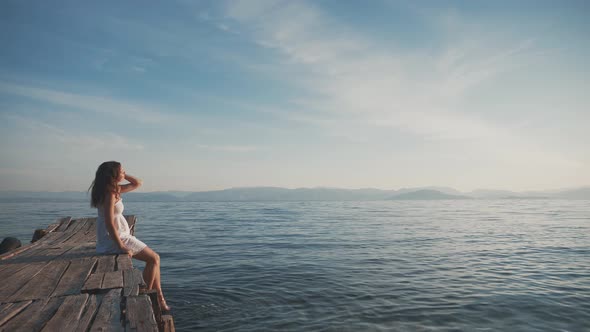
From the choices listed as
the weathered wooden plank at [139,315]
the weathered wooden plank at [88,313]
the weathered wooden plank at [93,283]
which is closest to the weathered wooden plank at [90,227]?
the weathered wooden plank at [93,283]

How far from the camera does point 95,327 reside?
3.79 m

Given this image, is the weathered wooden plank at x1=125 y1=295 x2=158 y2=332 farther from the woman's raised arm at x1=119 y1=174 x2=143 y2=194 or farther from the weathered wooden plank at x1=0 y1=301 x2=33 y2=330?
the woman's raised arm at x1=119 y1=174 x2=143 y2=194

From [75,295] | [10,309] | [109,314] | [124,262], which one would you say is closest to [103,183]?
[124,262]

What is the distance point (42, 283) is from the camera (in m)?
5.81

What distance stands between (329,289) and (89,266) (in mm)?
6472

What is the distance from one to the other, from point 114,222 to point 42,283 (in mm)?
1542

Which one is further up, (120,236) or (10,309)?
(120,236)

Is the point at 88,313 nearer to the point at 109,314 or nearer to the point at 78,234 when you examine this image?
the point at 109,314

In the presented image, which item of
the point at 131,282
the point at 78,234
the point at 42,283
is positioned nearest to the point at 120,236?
the point at 42,283

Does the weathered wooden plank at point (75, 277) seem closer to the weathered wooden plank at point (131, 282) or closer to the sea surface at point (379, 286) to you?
the weathered wooden plank at point (131, 282)

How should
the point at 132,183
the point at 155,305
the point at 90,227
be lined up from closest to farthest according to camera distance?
the point at 155,305 < the point at 132,183 < the point at 90,227

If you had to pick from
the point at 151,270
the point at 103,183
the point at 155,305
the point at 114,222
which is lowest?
the point at 155,305

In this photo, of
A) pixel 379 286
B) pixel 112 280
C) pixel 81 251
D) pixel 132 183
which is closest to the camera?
pixel 112 280

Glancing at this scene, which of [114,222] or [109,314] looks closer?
[109,314]
